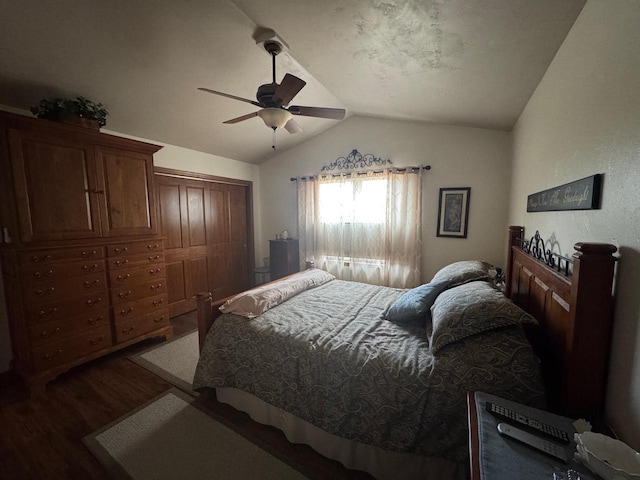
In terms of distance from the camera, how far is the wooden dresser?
1925mm

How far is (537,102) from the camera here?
1.81m

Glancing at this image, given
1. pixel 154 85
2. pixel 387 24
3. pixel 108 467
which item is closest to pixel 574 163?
pixel 387 24

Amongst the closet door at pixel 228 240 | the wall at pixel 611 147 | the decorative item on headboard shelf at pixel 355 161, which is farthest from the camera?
the closet door at pixel 228 240

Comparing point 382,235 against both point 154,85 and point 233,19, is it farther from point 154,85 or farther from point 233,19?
point 154,85

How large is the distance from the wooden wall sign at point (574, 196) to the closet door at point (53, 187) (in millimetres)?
3366

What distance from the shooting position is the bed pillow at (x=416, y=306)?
1.74 m

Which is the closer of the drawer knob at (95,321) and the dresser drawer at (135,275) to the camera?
the drawer knob at (95,321)

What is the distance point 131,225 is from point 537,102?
3.63m

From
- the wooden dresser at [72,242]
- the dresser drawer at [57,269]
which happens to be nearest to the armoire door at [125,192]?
the wooden dresser at [72,242]

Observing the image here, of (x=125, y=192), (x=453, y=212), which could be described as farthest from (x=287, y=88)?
(x=453, y=212)

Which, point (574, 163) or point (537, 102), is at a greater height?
point (537, 102)

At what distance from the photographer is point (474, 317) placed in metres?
1.28

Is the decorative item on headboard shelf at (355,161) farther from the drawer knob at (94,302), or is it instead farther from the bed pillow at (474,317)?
the drawer knob at (94,302)

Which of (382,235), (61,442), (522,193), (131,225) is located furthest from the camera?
(382,235)
